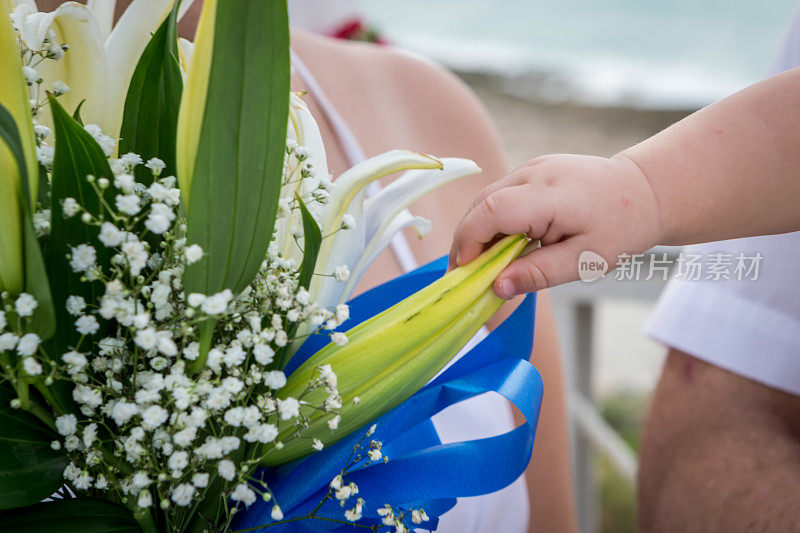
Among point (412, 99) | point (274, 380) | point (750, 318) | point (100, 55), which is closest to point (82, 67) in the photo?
point (100, 55)

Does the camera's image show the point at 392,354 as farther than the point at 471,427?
No

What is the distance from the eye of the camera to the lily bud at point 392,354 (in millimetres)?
385

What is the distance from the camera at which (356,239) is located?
44 centimetres

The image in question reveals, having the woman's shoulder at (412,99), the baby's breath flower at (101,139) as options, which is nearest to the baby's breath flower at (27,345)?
the baby's breath flower at (101,139)

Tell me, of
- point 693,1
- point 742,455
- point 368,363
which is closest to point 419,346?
point 368,363

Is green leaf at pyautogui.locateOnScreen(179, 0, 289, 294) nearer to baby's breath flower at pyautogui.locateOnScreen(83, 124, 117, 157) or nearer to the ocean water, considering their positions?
baby's breath flower at pyautogui.locateOnScreen(83, 124, 117, 157)

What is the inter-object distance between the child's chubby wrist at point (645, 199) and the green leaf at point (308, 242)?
0.76 ft

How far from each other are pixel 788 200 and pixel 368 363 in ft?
1.18

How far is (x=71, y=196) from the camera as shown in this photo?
342 mm

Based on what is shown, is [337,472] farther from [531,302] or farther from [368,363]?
[531,302]

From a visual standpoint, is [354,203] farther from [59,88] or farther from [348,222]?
[59,88]

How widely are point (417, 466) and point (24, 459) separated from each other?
225 millimetres

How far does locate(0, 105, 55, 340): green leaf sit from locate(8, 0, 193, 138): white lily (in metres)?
0.10

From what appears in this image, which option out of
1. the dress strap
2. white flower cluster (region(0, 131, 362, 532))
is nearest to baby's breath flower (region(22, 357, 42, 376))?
white flower cluster (region(0, 131, 362, 532))
